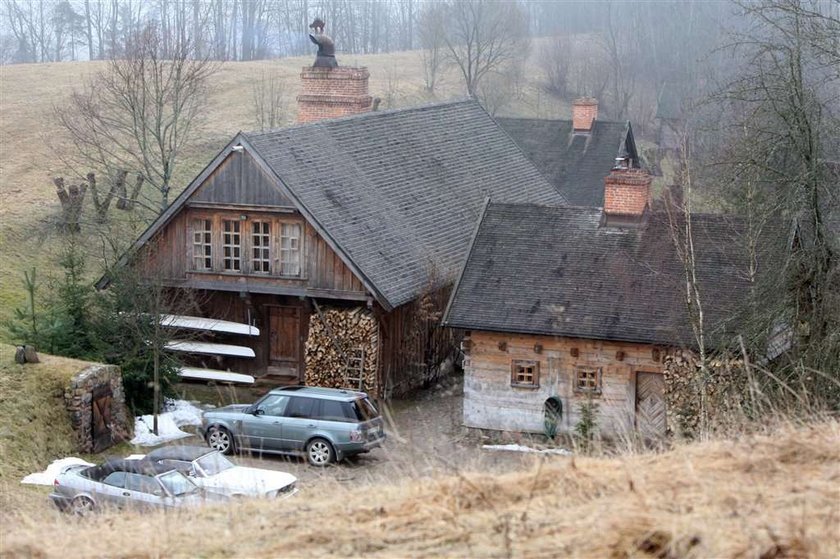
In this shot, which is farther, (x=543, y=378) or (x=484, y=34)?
(x=484, y=34)

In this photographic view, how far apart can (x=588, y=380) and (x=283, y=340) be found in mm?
7922

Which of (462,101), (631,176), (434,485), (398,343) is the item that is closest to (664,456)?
(434,485)

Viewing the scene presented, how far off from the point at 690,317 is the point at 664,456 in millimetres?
10740

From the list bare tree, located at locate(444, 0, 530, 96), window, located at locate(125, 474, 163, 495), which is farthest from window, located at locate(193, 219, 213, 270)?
bare tree, located at locate(444, 0, 530, 96)

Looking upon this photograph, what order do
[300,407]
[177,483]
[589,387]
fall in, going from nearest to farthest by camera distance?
1. [177,483]
2. [300,407]
3. [589,387]

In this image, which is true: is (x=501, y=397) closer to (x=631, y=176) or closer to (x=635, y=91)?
(x=631, y=176)

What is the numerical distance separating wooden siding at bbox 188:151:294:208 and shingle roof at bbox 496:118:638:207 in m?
20.8

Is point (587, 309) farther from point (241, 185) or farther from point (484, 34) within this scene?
point (484, 34)

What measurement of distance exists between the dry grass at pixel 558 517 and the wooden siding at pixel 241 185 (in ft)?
51.7

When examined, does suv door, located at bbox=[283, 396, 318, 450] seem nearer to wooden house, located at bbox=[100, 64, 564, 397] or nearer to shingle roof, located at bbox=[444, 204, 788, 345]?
shingle roof, located at bbox=[444, 204, 788, 345]

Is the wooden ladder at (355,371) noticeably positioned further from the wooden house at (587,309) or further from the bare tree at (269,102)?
the bare tree at (269,102)

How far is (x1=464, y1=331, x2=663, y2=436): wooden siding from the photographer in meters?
23.2

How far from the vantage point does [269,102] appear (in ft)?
203

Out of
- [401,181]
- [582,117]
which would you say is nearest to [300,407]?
[401,181]
